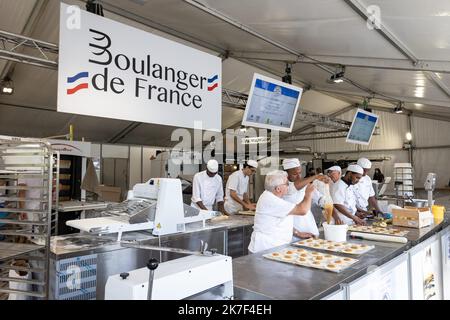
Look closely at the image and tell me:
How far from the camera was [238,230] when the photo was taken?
3486mm

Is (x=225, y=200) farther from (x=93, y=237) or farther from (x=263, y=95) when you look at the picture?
(x=93, y=237)

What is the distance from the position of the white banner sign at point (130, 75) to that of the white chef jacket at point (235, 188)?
1.53 m

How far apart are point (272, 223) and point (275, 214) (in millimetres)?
81

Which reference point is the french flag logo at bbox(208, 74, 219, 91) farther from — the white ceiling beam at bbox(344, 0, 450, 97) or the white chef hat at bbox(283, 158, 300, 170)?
the white ceiling beam at bbox(344, 0, 450, 97)

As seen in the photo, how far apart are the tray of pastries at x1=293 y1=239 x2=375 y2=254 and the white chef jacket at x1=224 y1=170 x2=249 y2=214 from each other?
2.52 metres

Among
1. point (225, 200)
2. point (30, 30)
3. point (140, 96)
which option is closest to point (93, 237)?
point (140, 96)

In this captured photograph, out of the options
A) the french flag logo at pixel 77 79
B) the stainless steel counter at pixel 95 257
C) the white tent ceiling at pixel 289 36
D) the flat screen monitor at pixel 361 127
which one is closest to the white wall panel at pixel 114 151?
the white tent ceiling at pixel 289 36

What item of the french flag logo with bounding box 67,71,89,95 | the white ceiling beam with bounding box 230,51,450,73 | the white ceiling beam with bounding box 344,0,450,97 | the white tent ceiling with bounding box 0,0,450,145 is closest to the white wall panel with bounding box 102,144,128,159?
the white tent ceiling with bounding box 0,0,450,145

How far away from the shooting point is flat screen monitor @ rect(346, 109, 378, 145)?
7.51m

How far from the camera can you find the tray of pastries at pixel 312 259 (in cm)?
172

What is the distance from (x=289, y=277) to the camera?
1603 millimetres

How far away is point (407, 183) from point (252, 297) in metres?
8.73

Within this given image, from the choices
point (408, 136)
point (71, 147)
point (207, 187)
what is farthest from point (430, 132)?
point (71, 147)

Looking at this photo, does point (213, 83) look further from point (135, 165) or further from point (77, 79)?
point (135, 165)
